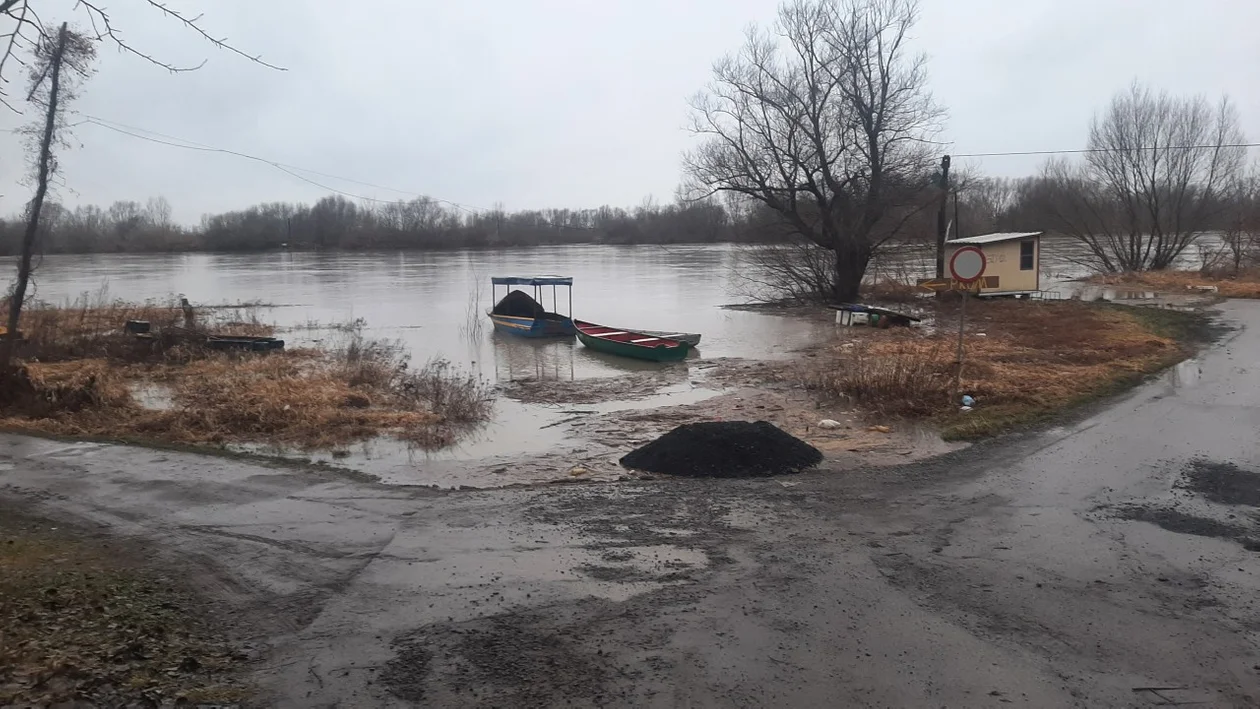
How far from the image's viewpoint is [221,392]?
1455 cm

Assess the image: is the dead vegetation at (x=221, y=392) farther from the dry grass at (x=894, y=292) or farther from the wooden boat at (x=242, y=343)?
the dry grass at (x=894, y=292)

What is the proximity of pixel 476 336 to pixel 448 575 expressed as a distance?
76.0ft

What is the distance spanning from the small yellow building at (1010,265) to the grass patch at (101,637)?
34960 mm

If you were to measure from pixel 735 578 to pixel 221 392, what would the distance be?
38.6 feet

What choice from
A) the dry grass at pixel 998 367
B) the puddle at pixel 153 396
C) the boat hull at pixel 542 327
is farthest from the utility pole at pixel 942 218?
the puddle at pixel 153 396

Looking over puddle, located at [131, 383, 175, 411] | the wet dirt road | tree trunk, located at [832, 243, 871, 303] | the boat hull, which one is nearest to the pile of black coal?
the wet dirt road

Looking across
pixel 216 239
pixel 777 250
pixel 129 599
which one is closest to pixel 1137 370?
pixel 129 599

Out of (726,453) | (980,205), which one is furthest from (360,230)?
(726,453)

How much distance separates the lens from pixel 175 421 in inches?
474

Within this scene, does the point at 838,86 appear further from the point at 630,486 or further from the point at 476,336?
the point at 630,486

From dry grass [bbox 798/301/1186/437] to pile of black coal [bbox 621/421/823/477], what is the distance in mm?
2578

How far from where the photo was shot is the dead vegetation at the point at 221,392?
11.9 metres

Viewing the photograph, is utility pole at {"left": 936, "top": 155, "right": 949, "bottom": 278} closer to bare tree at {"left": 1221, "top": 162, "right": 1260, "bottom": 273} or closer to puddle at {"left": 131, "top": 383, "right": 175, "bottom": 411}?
bare tree at {"left": 1221, "top": 162, "right": 1260, "bottom": 273}

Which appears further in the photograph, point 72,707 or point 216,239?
point 216,239
